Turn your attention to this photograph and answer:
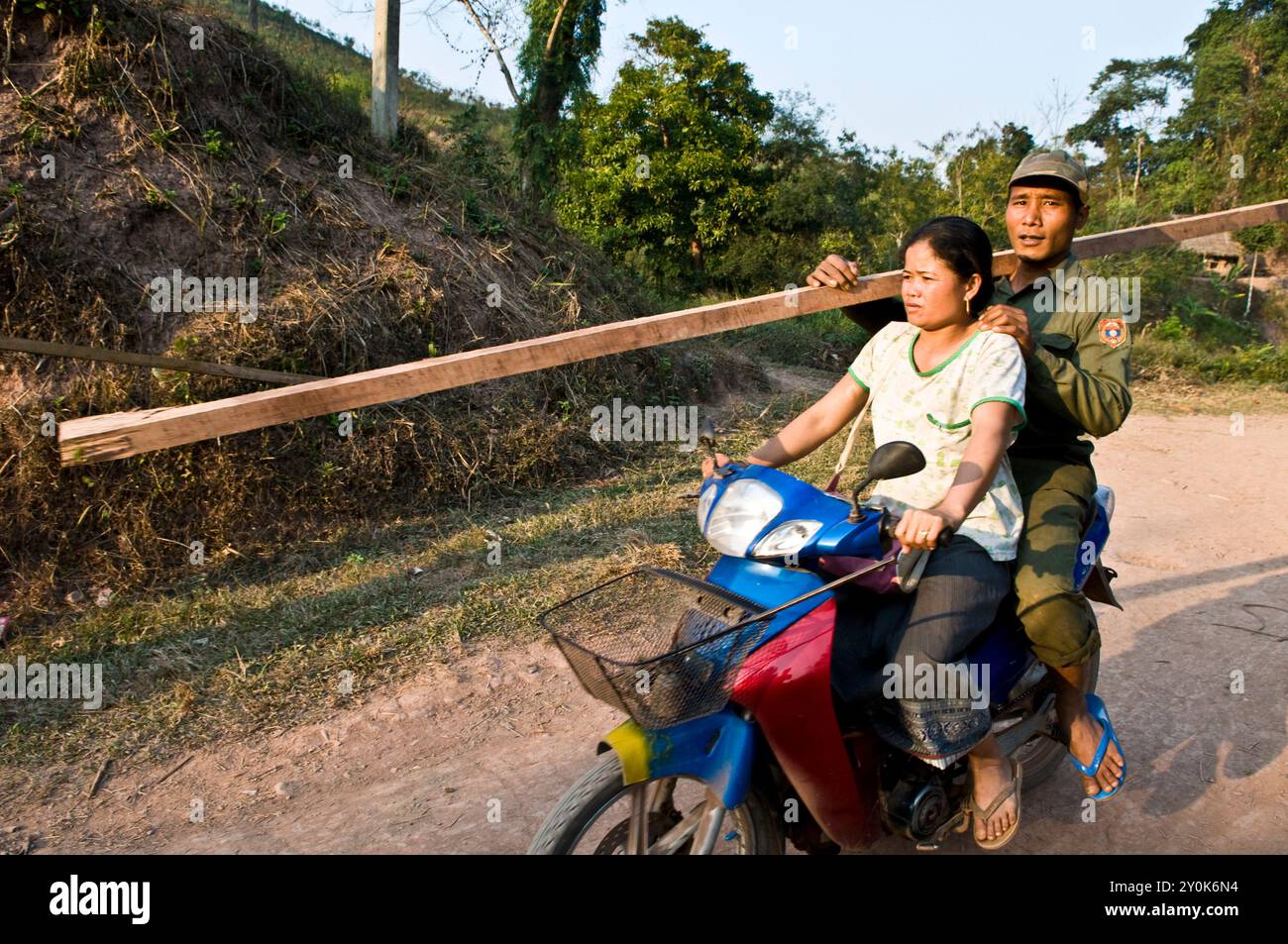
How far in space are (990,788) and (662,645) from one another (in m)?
1.15

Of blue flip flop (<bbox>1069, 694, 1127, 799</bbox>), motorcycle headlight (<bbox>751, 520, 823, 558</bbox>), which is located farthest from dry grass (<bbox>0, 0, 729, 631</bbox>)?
blue flip flop (<bbox>1069, 694, 1127, 799</bbox>)

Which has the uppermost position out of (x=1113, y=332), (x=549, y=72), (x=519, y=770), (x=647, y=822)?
(x=549, y=72)

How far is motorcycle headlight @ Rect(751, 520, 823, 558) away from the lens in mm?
2314

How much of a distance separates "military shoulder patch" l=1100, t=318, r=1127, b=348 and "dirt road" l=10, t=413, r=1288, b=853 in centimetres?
163

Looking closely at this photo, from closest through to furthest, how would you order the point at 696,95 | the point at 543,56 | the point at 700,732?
the point at 700,732 → the point at 543,56 → the point at 696,95

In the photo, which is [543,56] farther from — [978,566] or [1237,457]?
[978,566]

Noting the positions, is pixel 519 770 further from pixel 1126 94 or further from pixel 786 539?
pixel 1126 94

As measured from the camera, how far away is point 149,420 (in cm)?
304

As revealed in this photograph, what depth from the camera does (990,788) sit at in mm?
2830

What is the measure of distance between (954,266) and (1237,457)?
23.4ft

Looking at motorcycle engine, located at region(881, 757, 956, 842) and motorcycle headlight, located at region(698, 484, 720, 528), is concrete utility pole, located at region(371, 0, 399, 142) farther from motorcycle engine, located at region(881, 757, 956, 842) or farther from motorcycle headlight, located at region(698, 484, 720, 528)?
motorcycle engine, located at region(881, 757, 956, 842)

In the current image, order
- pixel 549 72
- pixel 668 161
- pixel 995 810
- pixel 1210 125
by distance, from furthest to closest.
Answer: pixel 1210 125 < pixel 668 161 < pixel 549 72 < pixel 995 810

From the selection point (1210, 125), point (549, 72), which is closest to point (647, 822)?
point (549, 72)
